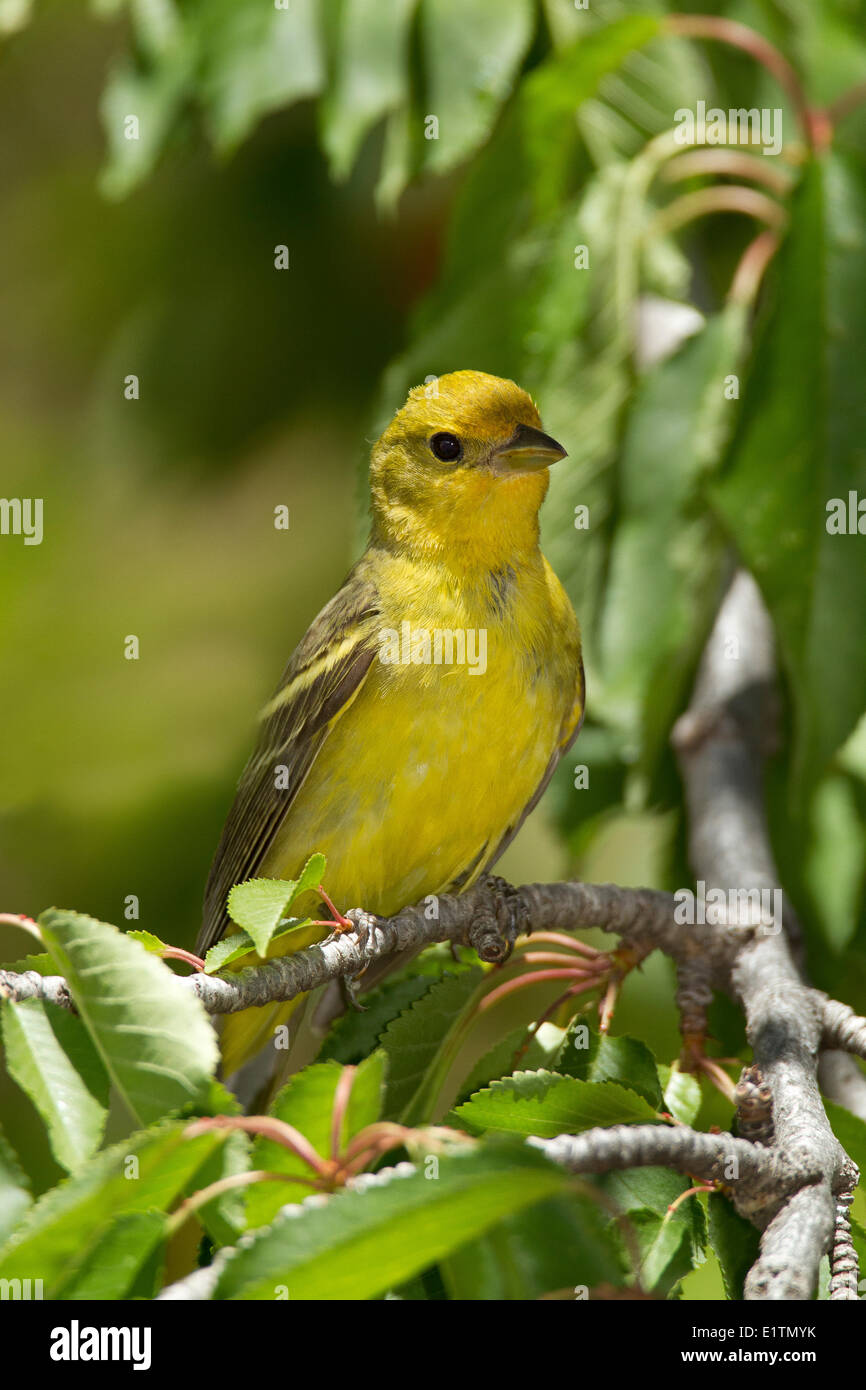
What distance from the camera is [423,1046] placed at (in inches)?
113

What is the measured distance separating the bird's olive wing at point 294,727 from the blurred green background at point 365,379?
56cm

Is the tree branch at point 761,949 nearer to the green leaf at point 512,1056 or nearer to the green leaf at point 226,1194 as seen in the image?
the green leaf at point 512,1056

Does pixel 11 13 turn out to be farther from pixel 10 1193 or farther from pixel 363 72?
pixel 10 1193

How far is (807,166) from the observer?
3.38 meters

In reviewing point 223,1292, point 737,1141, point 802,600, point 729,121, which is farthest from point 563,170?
point 223,1292

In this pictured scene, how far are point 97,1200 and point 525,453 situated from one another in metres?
2.41

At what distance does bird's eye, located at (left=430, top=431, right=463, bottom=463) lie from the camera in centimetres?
380

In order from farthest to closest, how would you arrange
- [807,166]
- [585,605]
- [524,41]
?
[585,605] → [524,41] → [807,166]

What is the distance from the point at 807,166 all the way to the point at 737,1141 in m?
2.39

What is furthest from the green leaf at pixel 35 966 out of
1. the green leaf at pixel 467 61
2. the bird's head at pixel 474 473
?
the green leaf at pixel 467 61

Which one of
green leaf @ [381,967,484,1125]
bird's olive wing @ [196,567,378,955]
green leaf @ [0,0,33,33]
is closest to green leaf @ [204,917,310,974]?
green leaf @ [381,967,484,1125]

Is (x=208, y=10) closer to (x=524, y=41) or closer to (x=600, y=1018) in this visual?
(x=524, y=41)

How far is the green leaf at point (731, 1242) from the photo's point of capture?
237cm

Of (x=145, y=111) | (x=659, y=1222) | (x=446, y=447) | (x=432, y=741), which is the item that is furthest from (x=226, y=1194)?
(x=145, y=111)
